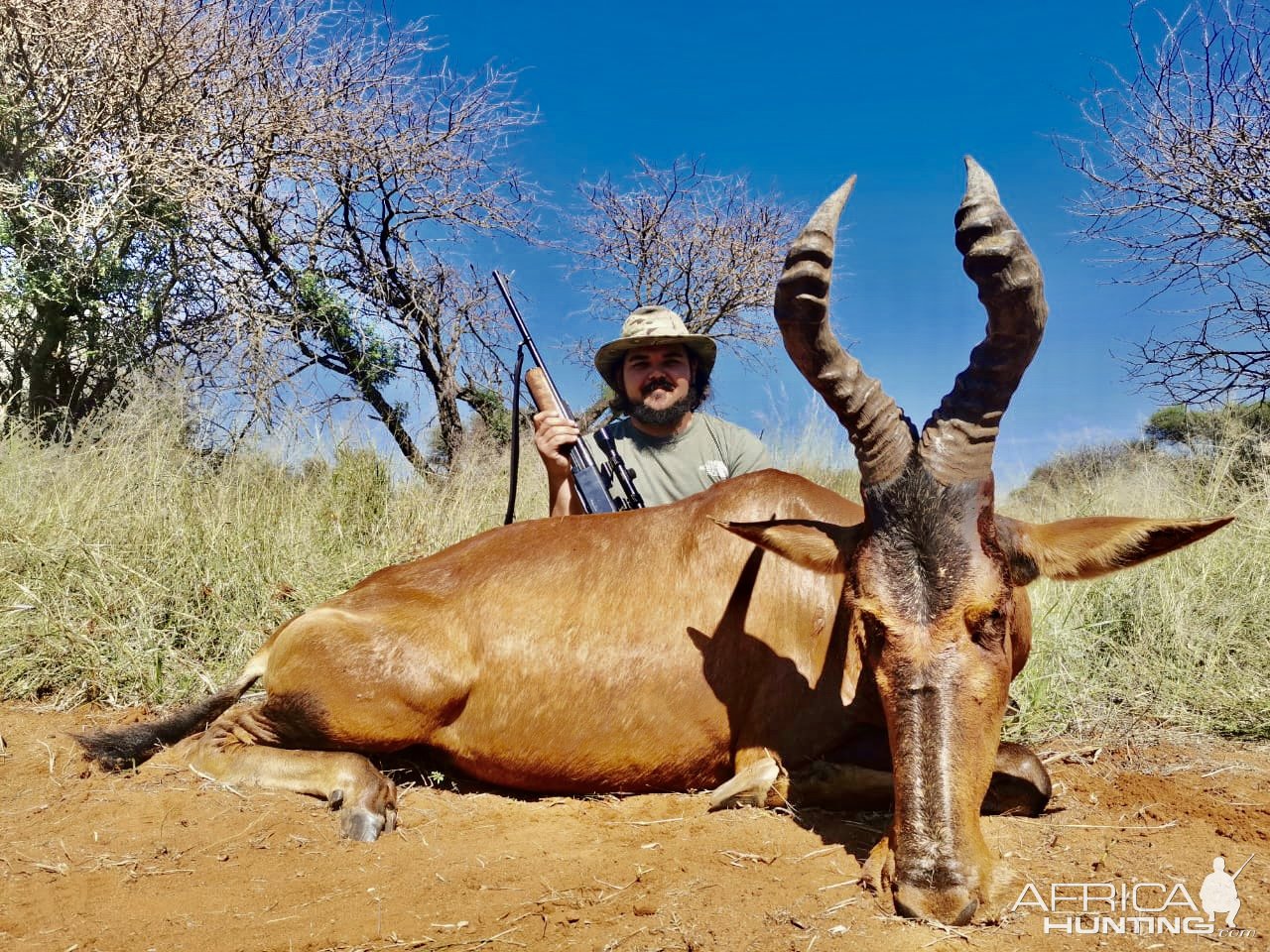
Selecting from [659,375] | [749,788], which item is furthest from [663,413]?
[749,788]

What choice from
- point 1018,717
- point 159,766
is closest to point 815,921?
point 1018,717

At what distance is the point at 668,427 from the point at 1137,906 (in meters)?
4.73

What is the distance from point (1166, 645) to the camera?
558 centimetres

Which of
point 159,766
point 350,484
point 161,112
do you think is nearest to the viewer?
point 159,766

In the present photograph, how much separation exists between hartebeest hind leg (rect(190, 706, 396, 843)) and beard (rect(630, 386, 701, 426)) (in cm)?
355

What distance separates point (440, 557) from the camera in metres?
4.61

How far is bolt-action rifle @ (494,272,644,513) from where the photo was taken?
578cm

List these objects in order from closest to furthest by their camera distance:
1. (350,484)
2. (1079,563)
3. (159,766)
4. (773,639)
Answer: (1079,563) < (773,639) < (159,766) < (350,484)

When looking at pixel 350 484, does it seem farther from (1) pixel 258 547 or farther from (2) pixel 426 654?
(2) pixel 426 654

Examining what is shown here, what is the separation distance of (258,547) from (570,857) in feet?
15.3

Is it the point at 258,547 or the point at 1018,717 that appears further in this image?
the point at 258,547

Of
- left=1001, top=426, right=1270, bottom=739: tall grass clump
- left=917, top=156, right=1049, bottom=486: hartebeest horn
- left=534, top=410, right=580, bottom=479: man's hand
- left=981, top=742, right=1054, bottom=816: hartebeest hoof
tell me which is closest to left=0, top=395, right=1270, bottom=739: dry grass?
left=1001, top=426, right=1270, bottom=739: tall grass clump

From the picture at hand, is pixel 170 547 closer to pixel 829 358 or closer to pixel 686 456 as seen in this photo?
pixel 686 456

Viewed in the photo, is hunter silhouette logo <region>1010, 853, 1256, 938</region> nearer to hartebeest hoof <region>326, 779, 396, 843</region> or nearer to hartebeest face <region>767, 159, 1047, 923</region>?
hartebeest face <region>767, 159, 1047, 923</region>
